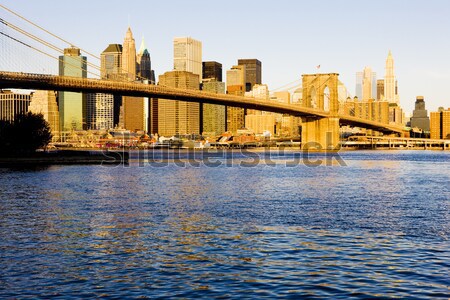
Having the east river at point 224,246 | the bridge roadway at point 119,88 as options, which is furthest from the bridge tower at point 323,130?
the east river at point 224,246

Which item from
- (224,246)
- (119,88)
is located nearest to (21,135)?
(119,88)

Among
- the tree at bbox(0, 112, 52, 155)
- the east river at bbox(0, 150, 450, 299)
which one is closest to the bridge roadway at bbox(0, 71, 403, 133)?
the tree at bbox(0, 112, 52, 155)

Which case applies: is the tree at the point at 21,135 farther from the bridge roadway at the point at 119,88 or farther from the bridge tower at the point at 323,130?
the bridge tower at the point at 323,130

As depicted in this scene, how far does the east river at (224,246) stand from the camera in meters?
15.6

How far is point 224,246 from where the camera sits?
20.8 meters

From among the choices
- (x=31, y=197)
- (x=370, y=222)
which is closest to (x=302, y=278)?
(x=370, y=222)

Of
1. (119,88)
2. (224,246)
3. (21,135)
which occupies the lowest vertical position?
(224,246)

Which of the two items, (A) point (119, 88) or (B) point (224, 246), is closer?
(B) point (224, 246)

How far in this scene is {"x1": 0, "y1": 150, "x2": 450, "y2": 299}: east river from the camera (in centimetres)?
1561

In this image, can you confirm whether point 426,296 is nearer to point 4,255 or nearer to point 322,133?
point 4,255

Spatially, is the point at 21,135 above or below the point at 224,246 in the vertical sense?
above

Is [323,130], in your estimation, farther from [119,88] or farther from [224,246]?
[224,246]

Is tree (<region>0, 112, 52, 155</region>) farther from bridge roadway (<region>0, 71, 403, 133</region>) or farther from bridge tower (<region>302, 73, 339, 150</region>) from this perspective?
bridge tower (<region>302, 73, 339, 150</region>)

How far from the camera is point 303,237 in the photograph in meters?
22.4
